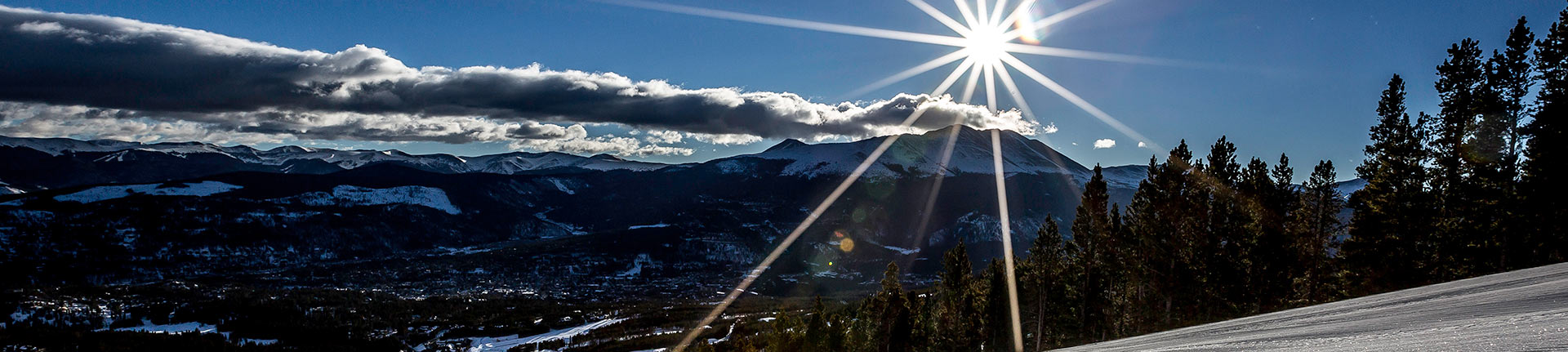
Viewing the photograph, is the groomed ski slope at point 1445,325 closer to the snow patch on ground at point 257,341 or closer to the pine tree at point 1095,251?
the pine tree at point 1095,251

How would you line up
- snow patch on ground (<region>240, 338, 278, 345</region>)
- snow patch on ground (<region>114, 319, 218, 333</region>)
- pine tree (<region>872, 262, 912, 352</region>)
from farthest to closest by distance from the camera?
snow patch on ground (<region>114, 319, 218, 333</region>)
snow patch on ground (<region>240, 338, 278, 345</region>)
pine tree (<region>872, 262, 912, 352</region>)

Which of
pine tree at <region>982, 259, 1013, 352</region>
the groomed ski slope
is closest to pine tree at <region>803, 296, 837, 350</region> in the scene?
pine tree at <region>982, 259, 1013, 352</region>

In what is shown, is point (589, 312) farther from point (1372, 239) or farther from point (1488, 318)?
point (1488, 318)

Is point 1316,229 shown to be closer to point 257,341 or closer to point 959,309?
point 959,309

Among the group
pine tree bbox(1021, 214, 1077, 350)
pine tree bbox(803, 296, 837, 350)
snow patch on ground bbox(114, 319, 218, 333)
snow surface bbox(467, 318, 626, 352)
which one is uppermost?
pine tree bbox(1021, 214, 1077, 350)

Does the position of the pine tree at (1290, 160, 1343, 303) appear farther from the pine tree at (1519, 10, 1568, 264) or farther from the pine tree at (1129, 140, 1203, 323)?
the pine tree at (1519, 10, 1568, 264)

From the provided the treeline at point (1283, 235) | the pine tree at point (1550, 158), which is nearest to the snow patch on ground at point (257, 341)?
the treeline at point (1283, 235)
